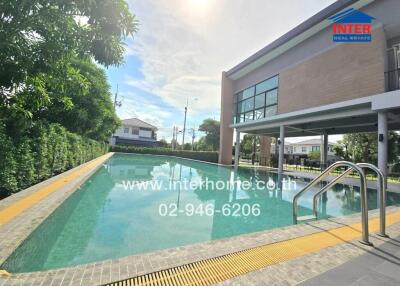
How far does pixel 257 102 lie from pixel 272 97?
171 cm

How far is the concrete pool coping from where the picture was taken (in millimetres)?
1975

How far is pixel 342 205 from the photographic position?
7.66 m

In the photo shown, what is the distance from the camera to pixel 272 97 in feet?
51.0

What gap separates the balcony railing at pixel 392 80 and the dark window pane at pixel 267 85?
6666 millimetres

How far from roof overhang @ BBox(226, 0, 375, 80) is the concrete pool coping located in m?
10.4

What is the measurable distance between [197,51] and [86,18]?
10575 mm

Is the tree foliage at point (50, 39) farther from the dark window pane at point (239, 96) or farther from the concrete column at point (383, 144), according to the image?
the dark window pane at point (239, 96)

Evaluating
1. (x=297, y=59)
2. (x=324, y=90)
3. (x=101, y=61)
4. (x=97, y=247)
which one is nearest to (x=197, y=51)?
(x=297, y=59)

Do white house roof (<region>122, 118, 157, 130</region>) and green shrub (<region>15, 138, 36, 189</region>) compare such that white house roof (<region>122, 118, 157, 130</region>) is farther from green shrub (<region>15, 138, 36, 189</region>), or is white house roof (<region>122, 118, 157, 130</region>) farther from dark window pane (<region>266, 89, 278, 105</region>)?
green shrub (<region>15, 138, 36, 189</region>)

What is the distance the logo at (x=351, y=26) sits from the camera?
9785 mm

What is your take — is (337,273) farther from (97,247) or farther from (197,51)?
(197,51)
